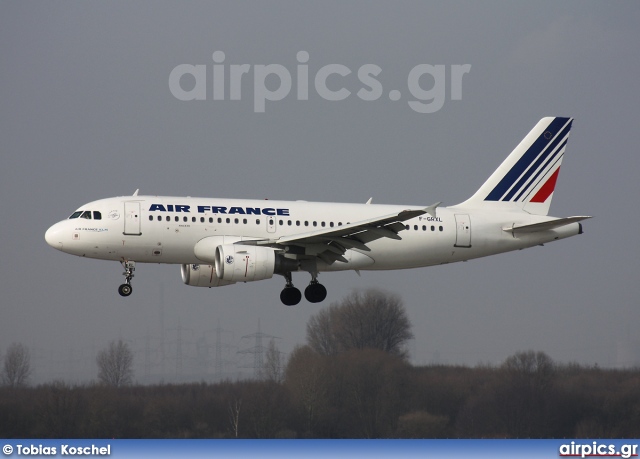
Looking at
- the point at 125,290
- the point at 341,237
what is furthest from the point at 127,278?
the point at 341,237

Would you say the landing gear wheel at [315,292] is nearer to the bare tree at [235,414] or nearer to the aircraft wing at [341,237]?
the aircraft wing at [341,237]

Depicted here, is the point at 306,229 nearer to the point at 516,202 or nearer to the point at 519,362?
the point at 516,202

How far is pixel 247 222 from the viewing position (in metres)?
57.1

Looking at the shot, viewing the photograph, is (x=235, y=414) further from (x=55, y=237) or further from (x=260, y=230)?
(x=55, y=237)

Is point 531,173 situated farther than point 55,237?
Yes

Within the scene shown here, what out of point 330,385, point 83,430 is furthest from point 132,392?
point 330,385

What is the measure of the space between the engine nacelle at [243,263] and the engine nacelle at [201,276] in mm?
4328

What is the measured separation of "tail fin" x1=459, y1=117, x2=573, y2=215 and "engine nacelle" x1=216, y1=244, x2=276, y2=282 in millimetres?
11835

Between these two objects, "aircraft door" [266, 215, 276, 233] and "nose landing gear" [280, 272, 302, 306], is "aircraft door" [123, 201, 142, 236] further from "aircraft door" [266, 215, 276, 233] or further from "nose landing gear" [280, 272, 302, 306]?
"nose landing gear" [280, 272, 302, 306]

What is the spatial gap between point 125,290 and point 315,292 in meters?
8.47

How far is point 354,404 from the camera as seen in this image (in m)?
71.2

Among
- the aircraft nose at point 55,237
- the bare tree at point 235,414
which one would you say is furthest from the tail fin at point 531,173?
the aircraft nose at point 55,237

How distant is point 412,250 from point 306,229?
514cm

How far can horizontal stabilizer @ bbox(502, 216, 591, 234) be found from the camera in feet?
Result: 193
